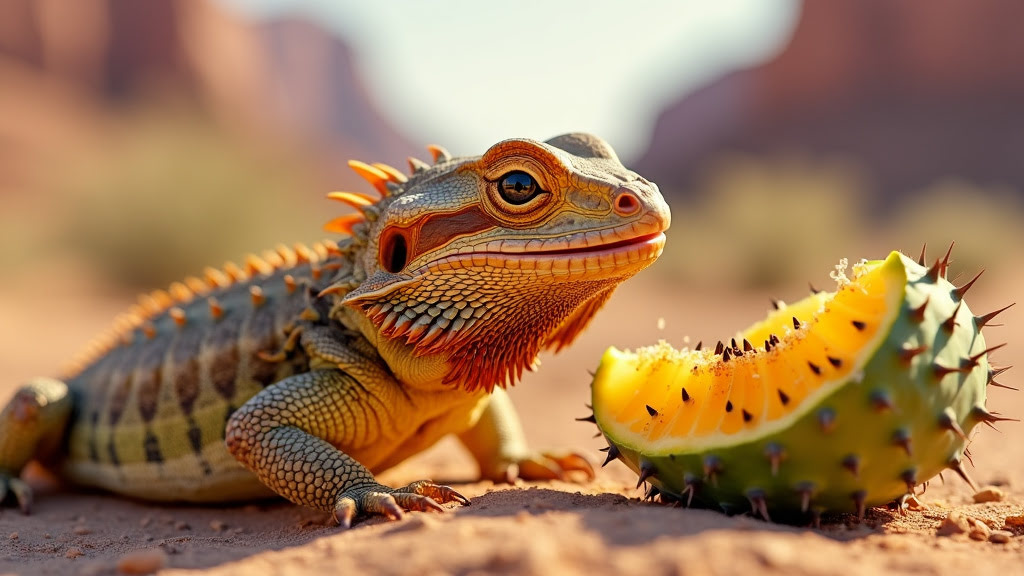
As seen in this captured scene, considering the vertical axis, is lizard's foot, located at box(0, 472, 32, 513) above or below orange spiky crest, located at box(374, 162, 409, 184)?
below

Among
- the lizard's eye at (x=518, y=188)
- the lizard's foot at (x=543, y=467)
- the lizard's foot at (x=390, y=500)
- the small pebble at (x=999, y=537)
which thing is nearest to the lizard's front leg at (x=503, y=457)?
the lizard's foot at (x=543, y=467)

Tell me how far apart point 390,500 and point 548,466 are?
2.08 meters

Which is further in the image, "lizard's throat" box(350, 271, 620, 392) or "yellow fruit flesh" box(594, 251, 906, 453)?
"lizard's throat" box(350, 271, 620, 392)

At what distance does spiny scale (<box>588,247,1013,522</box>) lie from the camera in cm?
304

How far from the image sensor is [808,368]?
10.6 ft

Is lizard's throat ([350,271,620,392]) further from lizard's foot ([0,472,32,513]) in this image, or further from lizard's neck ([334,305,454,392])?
lizard's foot ([0,472,32,513])

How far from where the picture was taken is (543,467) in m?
5.49

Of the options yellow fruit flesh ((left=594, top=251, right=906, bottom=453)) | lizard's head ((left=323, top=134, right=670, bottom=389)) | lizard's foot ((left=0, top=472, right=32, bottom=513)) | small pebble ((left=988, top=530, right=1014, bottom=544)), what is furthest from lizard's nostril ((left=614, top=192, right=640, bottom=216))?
lizard's foot ((left=0, top=472, right=32, bottom=513))

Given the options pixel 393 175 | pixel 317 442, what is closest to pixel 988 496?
pixel 317 442

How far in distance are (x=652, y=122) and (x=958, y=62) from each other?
55.4 m

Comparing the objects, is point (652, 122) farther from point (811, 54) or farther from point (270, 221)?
point (270, 221)

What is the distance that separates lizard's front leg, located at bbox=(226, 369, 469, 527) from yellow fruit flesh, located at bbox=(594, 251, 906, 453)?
922 millimetres

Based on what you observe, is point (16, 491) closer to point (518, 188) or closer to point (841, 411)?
point (518, 188)

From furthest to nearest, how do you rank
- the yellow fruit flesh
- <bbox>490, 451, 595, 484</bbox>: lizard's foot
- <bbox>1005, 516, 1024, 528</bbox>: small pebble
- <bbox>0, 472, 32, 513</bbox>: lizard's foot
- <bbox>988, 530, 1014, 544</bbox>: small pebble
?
<bbox>490, 451, 595, 484</bbox>: lizard's foot → <bbox>0, 472, 32, 513</bbox>: lizard's foot → <bbox>1005, 516, 1024, 528</bbox>: small pebble → <bbox>988, 530, 1014, 544</bbox>: small pebble → the yellow fruit flesh
